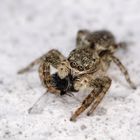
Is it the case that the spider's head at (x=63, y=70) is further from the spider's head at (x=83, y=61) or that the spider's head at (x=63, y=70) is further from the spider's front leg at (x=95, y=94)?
the spider's front leg at (x=95, y=94)

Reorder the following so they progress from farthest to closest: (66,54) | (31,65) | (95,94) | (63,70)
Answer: (66,54) < (31,65) < (63,70) < (95,94)

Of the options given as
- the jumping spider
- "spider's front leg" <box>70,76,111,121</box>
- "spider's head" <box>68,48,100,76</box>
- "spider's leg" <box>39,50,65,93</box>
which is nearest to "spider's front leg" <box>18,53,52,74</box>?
the jumping spider

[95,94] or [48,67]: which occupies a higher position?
[48,67]

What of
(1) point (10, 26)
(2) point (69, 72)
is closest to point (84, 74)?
(2) point (69, 72)

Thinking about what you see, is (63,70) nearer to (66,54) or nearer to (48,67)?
(48,67)

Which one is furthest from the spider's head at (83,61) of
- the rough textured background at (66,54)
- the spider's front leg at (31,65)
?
the spider's front leg at (31,65)

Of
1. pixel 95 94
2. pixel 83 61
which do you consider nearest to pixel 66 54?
pixel 83 61

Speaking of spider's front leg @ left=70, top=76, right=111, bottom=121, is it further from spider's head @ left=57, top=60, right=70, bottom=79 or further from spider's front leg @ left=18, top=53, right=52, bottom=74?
spider's front leg @ left=18, top=53, right=52, bottom=74

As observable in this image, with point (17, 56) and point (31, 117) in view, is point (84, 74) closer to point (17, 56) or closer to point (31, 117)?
point (31, 117)
